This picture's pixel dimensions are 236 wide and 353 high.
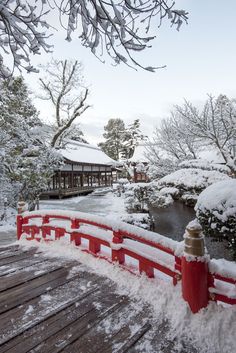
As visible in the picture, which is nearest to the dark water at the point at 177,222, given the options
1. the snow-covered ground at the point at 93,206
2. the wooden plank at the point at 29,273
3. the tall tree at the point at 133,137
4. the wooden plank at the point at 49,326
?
the snow-covered ground at the point at 93,206

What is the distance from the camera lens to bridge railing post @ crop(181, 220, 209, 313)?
7.64 ft

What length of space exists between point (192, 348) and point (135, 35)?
2.89 metres

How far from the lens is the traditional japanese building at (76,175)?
81.3ft

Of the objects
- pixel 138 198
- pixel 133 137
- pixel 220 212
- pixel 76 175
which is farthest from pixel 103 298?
pixel 133 137

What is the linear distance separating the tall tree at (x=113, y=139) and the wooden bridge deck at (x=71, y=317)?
1910 inches

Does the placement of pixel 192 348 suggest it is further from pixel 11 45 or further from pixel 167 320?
pixel 11 45

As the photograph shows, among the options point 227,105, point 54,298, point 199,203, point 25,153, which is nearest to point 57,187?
point 25,153

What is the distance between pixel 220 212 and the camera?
4.88 metres

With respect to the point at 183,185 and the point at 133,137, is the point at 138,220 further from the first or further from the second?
the point at 133,137

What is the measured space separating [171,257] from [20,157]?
34.4ft

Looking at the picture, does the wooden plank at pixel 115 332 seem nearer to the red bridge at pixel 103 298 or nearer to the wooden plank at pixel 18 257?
the red bridge at pixel 103 298

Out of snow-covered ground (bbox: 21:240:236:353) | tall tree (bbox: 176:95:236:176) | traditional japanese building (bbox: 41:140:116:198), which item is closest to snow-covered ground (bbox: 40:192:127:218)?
traditional japanese building (bbox: 41:140:116:198)

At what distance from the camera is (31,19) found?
2650mm

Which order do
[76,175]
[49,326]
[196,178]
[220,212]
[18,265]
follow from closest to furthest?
[49,326]
[18,265]
[220,212]
[196,178]
[76,175]
